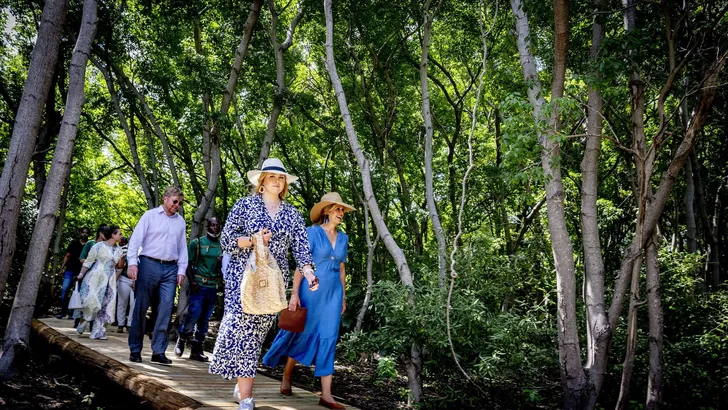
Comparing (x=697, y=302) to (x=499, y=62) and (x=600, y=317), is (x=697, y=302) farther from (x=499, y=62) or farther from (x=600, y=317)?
(x=499, y=62)

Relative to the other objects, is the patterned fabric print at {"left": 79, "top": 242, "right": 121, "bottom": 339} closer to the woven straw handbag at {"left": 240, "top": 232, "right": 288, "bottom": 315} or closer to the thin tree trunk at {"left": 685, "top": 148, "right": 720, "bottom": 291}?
the woven straw handbag at {"left": 240, "top": 232, "right": 288, "bottom": 315}

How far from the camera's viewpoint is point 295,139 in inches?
703

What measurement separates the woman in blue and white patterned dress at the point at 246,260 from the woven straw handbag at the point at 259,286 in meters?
0.10

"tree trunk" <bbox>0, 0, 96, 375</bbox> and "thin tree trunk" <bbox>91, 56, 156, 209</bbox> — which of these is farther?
"thin tree trunk" <bbox>91, 56, 156, 209</bbox>

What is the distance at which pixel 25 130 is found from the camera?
19.3 feet

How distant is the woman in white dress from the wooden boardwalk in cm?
85

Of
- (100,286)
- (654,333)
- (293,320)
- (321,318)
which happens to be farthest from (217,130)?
(654,333)

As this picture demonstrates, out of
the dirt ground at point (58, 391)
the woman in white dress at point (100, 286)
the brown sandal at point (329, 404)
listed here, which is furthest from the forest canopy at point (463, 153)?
the woman in white dress at point (100, 286)

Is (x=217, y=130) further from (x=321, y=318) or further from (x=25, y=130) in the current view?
(x=321, y=318)

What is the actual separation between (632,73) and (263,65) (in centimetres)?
901

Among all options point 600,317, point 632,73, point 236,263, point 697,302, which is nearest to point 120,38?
point 236,263

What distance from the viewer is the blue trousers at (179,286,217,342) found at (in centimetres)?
768

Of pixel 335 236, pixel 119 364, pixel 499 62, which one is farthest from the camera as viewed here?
pixel 499 62

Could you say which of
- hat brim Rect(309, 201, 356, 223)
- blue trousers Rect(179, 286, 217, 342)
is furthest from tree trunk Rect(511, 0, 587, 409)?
blue trousers Rect(179, 286, 217, 342)
